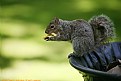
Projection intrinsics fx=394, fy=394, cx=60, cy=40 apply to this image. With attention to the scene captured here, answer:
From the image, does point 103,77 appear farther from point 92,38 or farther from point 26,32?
point 26,32

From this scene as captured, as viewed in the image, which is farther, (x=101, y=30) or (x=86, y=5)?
(x=86, y=5)

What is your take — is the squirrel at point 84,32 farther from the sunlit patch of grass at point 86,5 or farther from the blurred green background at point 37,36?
the sunlit patch of grass at point 86,5

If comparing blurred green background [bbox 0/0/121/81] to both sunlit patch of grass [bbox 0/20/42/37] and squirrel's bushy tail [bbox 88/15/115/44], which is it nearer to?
sunlit patch of grass [bbox 0/20/42/37]

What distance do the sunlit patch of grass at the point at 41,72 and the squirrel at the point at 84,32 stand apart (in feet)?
3.39

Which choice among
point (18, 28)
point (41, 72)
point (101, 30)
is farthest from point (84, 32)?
point (18, 28)

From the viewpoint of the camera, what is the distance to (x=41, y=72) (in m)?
2.44

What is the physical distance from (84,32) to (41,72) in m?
1.13

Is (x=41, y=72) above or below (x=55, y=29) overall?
below

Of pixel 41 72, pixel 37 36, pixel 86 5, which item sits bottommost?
pixel 41 72

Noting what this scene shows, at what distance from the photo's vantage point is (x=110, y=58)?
1.32 meters

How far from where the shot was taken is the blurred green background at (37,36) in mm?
2443

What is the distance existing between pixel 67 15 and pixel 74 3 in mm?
99

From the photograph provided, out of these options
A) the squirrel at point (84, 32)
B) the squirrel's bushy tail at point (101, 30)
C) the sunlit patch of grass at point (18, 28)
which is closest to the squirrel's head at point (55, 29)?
the squirrel at point (84, 32)

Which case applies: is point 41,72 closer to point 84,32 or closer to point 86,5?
point 86,5
